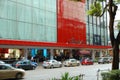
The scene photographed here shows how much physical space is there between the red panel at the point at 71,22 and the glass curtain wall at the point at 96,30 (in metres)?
2.94

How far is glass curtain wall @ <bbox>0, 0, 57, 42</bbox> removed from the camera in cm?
4875

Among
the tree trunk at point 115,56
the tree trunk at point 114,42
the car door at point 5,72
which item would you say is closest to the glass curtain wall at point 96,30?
the car door at point 5,72

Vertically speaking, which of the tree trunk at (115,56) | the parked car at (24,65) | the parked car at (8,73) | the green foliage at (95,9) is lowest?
the parked car at (24,65)

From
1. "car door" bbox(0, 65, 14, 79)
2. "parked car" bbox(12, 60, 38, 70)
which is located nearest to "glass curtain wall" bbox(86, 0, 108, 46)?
"parked car" bbox(12, 60, 38, 70)

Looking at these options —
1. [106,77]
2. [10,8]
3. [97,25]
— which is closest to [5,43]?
[10,8]

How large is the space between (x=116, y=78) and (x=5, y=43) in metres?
32.4

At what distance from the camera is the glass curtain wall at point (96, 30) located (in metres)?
75.4

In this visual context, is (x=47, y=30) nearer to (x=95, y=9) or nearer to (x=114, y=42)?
(x=95, y=9)

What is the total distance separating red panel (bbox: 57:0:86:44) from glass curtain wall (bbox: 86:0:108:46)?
2.94 m

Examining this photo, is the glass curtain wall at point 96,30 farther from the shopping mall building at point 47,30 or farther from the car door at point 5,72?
the car door at point 5,72

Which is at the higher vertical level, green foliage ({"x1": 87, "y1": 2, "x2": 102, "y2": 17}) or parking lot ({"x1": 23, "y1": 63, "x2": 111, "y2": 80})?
green foliage ({"x1": 87, "y1": 2, "x2": 102, "y2": 17})

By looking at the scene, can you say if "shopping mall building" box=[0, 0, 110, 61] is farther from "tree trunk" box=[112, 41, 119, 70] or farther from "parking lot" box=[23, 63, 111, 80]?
"tree trunk" box=[112, 41, 119, 70]

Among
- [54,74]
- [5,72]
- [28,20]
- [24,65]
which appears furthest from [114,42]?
[28,20]

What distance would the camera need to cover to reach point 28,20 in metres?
54.1
